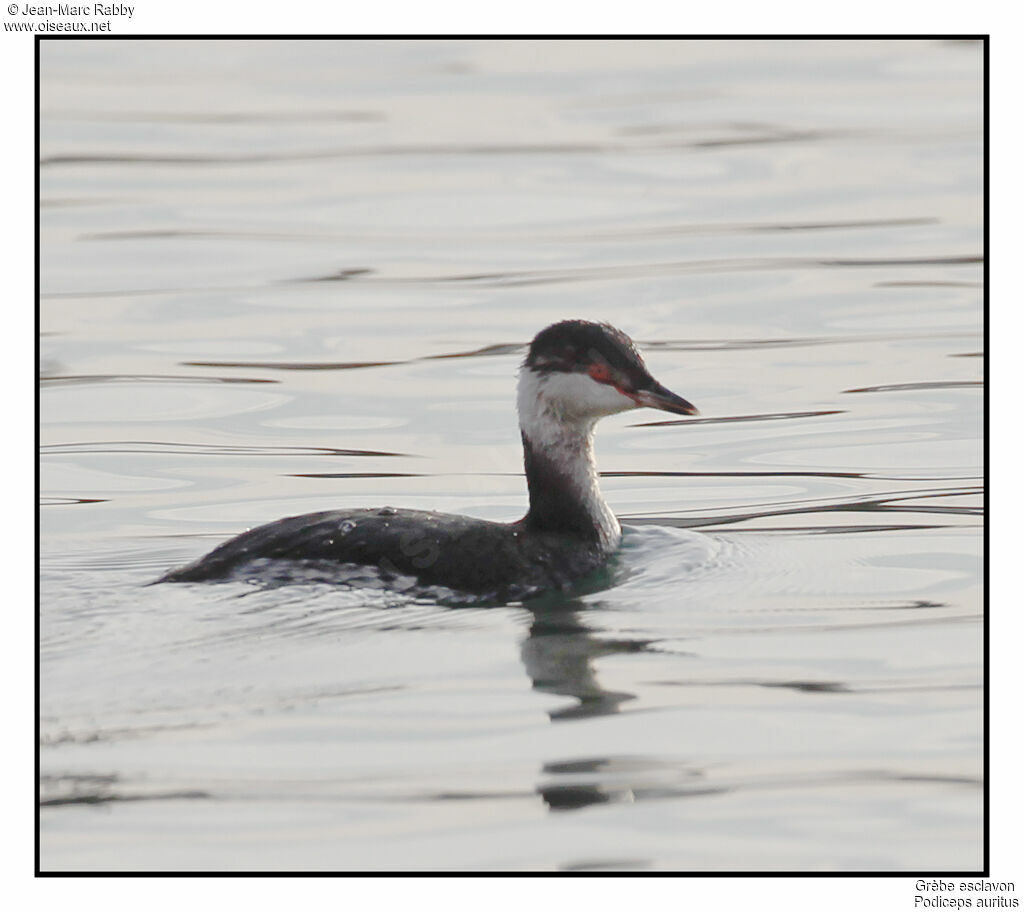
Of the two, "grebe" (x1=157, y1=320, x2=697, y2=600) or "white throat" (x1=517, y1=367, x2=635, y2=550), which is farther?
"white throat" (x1=517, y1=367, x2=635, y2=550)

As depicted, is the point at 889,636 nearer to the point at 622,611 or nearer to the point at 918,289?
the point at 622,611

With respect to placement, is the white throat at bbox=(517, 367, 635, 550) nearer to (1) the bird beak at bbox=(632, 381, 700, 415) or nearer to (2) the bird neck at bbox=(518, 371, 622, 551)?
(2) the bird neck at bbox=(518, 371, 622, 551)

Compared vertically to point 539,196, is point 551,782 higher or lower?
lower

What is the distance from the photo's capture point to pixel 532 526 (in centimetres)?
923

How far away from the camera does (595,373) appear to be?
911 centimetres

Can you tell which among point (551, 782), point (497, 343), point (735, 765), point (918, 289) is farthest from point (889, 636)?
point (918, 289)

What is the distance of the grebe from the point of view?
8.56 meters

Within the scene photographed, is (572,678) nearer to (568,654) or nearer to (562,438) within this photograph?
(568,654)

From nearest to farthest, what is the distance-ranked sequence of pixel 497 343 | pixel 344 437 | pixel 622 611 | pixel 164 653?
pixel 164 653, pixel 622 611, pixel 344 437, pixel 497 343

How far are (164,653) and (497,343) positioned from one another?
625 cm

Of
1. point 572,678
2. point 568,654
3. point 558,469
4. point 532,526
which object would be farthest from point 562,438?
point 572,678

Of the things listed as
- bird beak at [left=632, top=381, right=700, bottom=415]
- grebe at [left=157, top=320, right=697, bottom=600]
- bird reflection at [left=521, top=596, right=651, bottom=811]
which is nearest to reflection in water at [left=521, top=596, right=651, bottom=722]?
bird reflection at [left=521, top=596, right=651, bottom=811]

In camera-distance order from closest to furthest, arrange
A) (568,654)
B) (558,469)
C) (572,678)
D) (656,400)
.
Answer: (572,678) → (568,654) → (656,400) → (558,469)

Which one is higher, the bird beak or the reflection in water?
the bird beak
